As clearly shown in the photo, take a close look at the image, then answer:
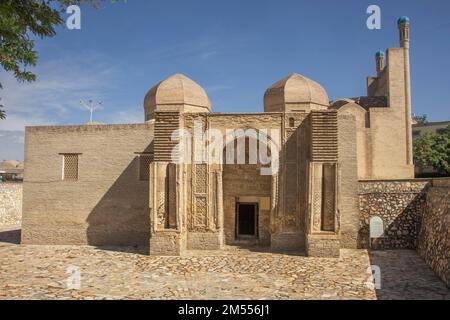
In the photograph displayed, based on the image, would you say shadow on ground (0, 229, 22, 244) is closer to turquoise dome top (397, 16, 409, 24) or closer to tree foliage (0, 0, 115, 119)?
tree foliage (0, 0, 115, 119)

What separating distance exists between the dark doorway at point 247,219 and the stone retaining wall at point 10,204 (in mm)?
14688

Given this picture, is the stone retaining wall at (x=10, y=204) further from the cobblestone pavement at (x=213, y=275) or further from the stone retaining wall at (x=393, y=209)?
the stone retaining wall at (x=393, y=209)

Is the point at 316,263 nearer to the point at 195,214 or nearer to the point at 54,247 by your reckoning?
the point at 195,214

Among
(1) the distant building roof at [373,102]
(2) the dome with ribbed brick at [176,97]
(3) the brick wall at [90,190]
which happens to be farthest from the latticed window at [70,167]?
(1) the distant building roof at [373,102]

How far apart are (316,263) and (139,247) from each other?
243 inches

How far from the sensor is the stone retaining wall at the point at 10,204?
20766 mm

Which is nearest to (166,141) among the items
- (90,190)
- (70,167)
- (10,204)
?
(90,190)

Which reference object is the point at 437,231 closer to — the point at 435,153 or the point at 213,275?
the point at 213,275

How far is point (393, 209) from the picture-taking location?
1238cm

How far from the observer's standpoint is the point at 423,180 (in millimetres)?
12305

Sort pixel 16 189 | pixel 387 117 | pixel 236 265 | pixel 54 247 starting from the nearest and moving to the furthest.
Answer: pixel 236 265
pixel 54 247
pixel 387 117
pixel 16 189

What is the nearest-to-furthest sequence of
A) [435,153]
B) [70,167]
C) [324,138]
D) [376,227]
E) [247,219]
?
1. [324,138]
2. [376,227]
3. [247,219]
4. [70,167]
5. [435,153]

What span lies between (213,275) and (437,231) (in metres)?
6.15
